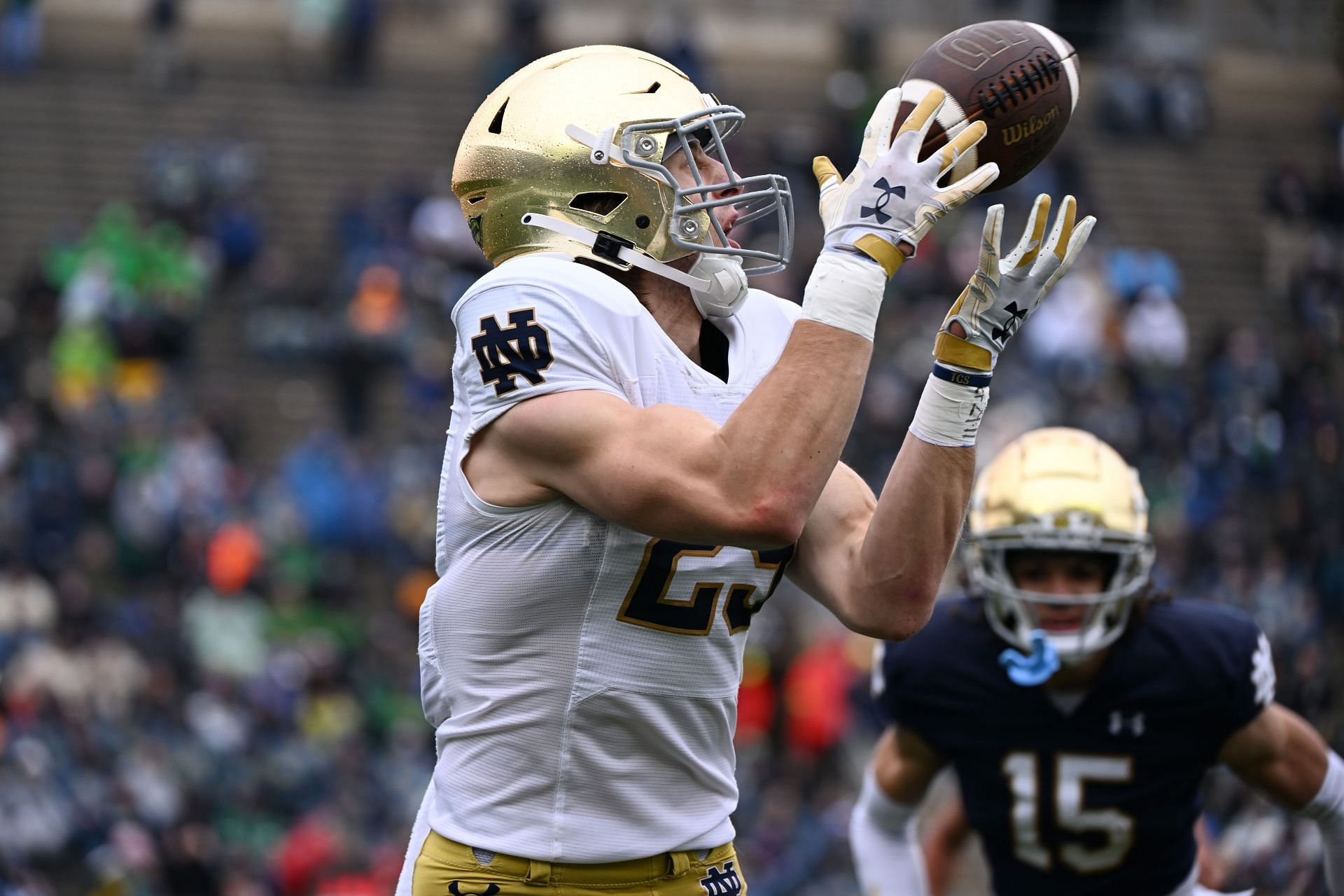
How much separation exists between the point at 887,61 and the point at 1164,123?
112 inches

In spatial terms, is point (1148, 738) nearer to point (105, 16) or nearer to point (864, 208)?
point (864, 208)

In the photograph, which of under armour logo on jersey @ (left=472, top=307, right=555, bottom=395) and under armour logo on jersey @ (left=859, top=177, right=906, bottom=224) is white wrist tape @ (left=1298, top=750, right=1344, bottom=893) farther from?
under armour logo on jersey @ (left=472, top=307, right=555, bottom=395)

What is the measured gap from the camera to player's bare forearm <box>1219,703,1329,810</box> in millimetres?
4000

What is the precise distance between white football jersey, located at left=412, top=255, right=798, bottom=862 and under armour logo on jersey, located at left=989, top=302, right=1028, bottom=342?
0.41m

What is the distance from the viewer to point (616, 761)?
2.72 m

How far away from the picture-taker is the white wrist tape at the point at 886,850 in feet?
14.2

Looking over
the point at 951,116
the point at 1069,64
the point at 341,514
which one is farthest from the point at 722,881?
the point at 341,514

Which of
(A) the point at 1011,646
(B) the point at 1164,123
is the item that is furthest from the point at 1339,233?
(A) the point at 1011,646

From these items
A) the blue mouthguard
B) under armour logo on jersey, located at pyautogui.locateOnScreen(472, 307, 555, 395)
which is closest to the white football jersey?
under armour logo on jersey, located at pyautogui.locateOnScreen(472, 307, 555, 395)

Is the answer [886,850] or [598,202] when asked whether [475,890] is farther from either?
[886,850]

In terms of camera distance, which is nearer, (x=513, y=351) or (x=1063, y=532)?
(x=513, y=351)

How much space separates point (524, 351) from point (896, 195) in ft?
1.88

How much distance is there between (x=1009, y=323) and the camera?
9.31 ft

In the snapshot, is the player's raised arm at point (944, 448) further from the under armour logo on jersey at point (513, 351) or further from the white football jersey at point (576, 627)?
the under armour logo on jersey at point (513, 351)
